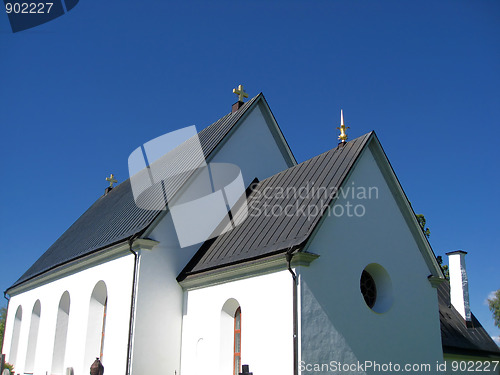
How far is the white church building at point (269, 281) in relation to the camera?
12.2m

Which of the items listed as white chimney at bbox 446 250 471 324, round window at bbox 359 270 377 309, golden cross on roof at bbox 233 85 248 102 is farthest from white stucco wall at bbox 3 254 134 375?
white chimney at bbox 446 250 471 324

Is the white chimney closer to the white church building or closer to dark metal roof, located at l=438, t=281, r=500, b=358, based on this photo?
the white church building

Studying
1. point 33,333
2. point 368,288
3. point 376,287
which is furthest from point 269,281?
point 33,333

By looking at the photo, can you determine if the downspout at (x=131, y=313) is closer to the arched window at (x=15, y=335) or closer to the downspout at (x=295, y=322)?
the downspout at (x=295, y=322)

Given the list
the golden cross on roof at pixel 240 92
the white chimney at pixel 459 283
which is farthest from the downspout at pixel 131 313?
the white chimney at pixel 459 283

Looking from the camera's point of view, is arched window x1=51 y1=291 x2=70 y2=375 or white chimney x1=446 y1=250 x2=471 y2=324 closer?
arched window x1=51 y1=291 x2=70 y2=375

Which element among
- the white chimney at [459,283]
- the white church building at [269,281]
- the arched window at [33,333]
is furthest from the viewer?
the arched window at [33,333]

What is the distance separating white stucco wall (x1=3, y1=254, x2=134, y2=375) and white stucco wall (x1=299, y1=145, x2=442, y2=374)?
611 cm

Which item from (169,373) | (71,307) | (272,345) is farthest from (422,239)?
(71,307)

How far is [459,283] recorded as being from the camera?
20.2 m

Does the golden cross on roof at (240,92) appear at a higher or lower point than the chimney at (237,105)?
higher

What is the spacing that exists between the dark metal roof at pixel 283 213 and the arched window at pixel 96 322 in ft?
12.2

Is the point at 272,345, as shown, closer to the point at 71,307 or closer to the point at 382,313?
the point at 382,313

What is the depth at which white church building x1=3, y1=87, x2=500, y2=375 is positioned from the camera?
40.0 feet
